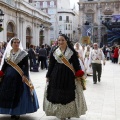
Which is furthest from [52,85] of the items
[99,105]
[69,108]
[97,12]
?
[97,12]

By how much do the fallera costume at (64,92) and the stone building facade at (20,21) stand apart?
740 inches

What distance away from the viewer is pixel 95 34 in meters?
50.2

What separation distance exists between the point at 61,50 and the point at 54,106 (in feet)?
3.58

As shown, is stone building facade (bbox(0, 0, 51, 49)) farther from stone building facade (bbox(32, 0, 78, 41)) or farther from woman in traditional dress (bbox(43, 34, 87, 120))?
stone building facade (bbox(32, 0, 78, 41))

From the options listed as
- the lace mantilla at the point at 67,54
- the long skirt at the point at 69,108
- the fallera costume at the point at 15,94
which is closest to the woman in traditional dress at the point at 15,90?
the fallera costume at the point at 15,94

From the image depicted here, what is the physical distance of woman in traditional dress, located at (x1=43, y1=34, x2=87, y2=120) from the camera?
5406 millimetres

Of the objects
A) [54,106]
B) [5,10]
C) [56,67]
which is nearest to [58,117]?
[54,106]

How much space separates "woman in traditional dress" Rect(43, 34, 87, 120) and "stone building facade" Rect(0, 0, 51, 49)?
61.4ft

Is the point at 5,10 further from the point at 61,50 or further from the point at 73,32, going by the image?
the point at 73,32

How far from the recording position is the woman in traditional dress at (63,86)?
541 cm

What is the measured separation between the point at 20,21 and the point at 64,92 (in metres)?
24.0

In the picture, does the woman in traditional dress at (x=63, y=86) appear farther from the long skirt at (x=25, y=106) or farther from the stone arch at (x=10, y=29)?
the stone arch at (x=10, y=29)

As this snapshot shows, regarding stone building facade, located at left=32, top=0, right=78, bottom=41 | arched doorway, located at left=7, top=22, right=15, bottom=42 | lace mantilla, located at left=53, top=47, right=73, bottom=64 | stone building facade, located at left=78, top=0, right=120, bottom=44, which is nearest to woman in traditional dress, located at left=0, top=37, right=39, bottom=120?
lace mantilla, located at left=53, top=47, right=73, bottom=64

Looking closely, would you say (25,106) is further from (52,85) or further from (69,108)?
(69,108)
